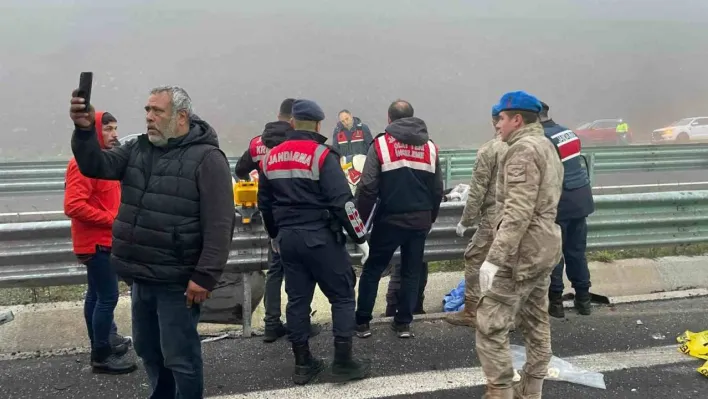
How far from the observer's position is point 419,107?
40.8 meters

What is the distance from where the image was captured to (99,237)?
11.2 feet

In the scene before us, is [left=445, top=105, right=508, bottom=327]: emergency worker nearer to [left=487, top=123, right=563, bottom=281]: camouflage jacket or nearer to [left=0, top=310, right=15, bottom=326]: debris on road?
[left=487, top=123, right=563, bottom=281]: camouflage jacket

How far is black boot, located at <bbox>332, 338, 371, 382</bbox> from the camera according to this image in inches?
135

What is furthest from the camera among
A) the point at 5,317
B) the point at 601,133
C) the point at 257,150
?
the point at 601,133

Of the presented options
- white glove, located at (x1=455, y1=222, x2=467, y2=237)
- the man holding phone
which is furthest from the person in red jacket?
white glove, located at (x1=455, y1=222, x2=467, y2=237)

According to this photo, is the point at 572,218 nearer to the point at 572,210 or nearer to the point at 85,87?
the point at 572,210

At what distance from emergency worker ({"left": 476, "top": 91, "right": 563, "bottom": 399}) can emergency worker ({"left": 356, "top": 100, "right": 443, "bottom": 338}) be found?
3.70 feet

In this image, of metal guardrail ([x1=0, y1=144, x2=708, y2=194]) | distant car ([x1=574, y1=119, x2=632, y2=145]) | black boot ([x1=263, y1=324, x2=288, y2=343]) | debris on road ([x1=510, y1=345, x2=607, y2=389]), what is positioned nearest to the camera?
debris on road ([x1=510, y1=345, x2=607, y2=389])

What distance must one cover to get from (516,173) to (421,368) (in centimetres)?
153

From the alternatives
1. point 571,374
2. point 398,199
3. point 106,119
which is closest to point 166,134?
point 106,119

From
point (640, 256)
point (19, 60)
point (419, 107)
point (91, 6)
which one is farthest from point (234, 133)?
point (91, 6)

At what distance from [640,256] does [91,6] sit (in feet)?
214

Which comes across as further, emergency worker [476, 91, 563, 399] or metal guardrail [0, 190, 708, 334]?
metal guardrail [0, 190, 708, 334]

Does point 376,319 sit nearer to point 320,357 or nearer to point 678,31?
point 320,357
